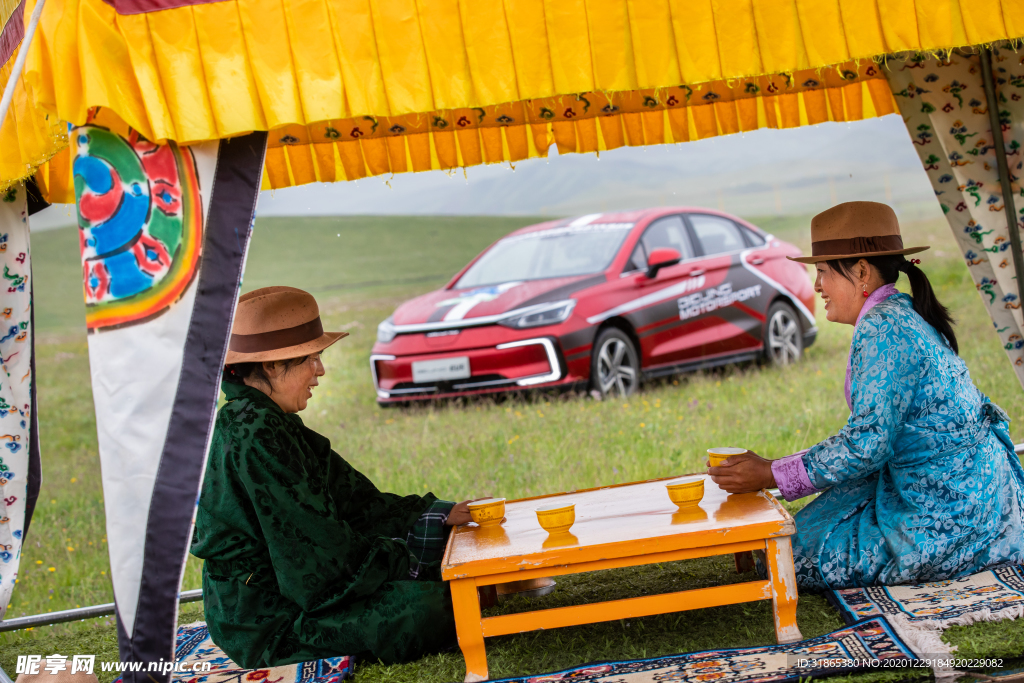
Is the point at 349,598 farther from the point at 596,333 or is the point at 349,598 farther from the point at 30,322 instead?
the point at 596,333

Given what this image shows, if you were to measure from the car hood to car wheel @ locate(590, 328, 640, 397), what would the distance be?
0.49m

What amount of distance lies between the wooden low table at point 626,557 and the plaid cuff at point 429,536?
0.35 m

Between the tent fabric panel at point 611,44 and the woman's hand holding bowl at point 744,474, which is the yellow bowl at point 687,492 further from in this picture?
the tent fabric panel at point 611,44

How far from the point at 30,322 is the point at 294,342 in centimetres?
123

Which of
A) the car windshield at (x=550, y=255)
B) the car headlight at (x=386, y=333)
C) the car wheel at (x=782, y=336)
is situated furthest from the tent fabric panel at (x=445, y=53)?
the car wheel at (x=782, y=336)

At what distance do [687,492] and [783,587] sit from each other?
1.29ft

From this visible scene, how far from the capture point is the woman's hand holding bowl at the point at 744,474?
9.37ft

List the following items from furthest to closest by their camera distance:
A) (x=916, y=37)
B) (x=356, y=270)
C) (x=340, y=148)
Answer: (x=356, y=270), (x=340, y=148), (x=916, y=37)

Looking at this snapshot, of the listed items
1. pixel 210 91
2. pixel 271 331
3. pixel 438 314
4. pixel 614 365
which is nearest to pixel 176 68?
pixel 210 91

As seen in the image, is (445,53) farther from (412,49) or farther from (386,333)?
(386,333)

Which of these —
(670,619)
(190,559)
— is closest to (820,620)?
(670,619)

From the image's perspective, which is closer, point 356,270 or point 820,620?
point 820,620

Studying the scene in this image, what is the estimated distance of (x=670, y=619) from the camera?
3.14m

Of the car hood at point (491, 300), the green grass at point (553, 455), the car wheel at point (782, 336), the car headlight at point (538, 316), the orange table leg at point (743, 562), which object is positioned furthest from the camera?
the car wheel at point (782, 336)
